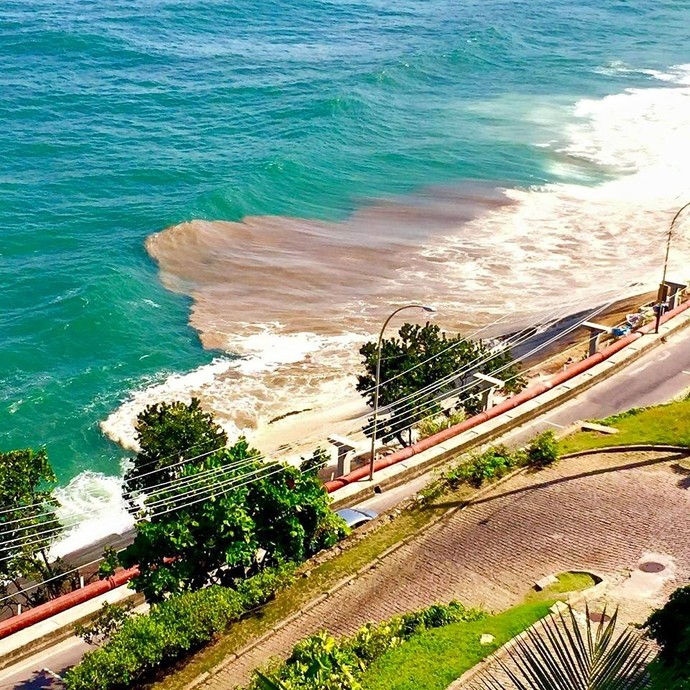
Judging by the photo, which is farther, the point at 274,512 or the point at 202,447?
the point at 202,447

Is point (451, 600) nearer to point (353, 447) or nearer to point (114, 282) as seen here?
point (353, 447)

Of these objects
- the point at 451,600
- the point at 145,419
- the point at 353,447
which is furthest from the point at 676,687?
the point at 145,419

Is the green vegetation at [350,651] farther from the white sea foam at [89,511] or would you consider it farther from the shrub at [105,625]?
→ the white sea foam at [89,511]

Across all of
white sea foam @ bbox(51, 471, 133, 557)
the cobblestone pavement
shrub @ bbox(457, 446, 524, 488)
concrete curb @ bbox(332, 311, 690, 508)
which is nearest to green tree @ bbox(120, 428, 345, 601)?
the cobblestone pavement

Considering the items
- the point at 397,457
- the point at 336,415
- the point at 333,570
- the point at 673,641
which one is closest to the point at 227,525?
the point at 333,570

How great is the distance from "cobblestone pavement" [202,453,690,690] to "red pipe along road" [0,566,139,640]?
5623mm

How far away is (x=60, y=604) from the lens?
24781 mm

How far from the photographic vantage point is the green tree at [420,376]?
36.0 metres

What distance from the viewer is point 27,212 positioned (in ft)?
216

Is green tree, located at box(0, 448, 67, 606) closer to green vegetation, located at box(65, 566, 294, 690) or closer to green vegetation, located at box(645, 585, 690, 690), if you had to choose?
green vegetation, located at box(65, 566, 294, 690)

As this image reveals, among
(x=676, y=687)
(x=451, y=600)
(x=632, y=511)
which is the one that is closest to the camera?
(x=676, y=687)

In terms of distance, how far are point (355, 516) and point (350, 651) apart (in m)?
8.81

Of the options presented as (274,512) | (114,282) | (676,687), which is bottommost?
(114,282)

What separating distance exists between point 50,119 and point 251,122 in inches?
692
